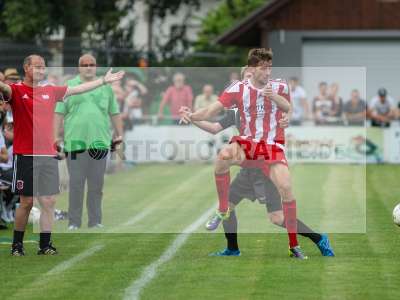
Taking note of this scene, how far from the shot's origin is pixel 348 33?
37.6 meters

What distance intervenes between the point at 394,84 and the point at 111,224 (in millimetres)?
23853

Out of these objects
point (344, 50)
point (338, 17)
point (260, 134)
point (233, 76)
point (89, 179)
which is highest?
point (338, 17)

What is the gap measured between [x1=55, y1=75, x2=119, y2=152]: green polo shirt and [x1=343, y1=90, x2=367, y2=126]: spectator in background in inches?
552

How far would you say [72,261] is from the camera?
39.8ft

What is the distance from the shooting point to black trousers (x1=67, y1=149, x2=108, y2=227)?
1583 centimetres

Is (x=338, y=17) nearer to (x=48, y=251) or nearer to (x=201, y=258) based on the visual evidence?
(x=48, y=251)

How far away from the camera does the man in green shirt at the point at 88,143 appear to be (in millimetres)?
15797

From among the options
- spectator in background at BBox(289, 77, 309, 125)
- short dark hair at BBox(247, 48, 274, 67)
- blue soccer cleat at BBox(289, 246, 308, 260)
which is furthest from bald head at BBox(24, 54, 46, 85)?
spectator in background at BBox(289, 77, 309, 125)

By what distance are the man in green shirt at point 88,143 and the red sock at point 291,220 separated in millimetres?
3959

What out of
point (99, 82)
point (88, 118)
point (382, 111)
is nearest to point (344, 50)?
point (382, 111)

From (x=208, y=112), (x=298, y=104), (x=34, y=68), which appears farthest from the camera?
(x=298, y=104)

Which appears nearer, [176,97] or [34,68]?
[34,68]

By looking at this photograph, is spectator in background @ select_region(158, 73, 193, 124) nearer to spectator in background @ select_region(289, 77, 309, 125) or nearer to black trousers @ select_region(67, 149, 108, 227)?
spectator in background @ select_region(289, 77, 309, 125)

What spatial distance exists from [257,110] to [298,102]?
17.8 meters
